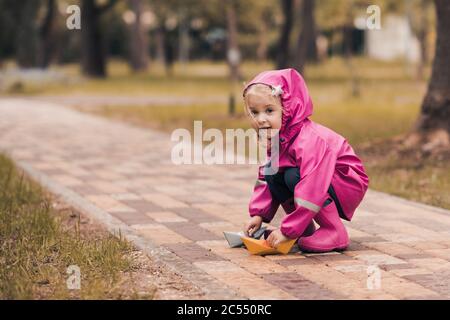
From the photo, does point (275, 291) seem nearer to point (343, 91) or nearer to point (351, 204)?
point (351, 204)

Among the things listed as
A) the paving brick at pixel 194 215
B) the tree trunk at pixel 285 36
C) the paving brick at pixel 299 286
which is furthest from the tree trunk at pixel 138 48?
the paving brick at pixel 299 286

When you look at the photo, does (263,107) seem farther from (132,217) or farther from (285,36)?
(285,36)

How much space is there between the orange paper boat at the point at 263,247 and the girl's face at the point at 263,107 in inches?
25.6

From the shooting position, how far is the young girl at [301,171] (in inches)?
225

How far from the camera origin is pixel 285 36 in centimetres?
2638

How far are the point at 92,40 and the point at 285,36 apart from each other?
37.2 feet

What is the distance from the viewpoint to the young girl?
18.8ft

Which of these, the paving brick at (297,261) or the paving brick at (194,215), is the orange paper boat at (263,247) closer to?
the paving brick at (297,261)

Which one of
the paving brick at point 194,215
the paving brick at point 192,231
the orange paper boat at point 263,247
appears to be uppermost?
the orange paper boat at point 263,247

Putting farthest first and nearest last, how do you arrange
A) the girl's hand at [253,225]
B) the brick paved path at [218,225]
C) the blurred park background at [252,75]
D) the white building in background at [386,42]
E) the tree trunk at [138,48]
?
the white building in background at [386,42] → the tree trunk at [138,48] → the blurred park background at [252,75] → the girl's hand at [253,225] → the brick paved path at [218,225]

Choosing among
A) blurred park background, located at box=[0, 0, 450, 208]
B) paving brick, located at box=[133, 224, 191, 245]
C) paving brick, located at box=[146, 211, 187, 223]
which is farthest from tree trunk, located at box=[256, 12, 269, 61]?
paving brick, located at box=[133, 224, 191, 245]

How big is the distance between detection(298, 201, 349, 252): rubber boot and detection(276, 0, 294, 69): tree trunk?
18.8m
